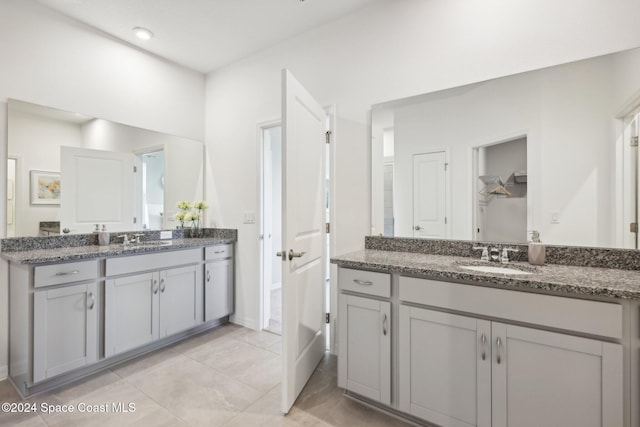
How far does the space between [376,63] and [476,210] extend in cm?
134

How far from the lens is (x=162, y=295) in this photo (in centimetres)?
249

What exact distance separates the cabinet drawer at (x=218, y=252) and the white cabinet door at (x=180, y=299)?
153 mm

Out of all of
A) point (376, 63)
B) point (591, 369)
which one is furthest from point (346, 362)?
point (376, 63)

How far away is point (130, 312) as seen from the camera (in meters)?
2.28

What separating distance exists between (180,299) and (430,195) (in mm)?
2309

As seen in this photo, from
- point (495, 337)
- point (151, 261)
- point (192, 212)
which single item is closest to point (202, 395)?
point (151, 261)

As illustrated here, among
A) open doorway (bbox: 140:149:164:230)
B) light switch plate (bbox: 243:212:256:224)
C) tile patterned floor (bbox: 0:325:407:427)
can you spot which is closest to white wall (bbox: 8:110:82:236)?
open doorway (bbox: 140:149:164:230)

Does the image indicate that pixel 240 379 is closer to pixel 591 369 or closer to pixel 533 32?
pixel 591 369

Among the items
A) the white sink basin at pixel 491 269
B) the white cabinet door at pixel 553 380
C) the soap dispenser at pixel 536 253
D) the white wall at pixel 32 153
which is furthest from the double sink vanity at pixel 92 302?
the soap dispenser at pixel 536 253

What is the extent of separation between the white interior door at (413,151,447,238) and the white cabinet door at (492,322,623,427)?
2.69ft

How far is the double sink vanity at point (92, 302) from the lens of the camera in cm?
184

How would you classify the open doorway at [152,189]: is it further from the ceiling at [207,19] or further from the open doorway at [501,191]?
the open doorway at [501,191]

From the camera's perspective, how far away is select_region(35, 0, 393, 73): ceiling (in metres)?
2.25

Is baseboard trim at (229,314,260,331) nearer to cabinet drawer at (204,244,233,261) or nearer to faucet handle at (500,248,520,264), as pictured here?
cabinet drawer at (204,244,233,261)
